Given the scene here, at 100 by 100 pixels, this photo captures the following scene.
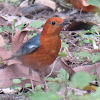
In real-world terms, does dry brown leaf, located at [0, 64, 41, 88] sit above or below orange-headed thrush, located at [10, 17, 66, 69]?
below

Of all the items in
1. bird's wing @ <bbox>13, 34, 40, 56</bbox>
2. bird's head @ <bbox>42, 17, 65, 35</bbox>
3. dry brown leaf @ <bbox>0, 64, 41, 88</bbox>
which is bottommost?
dry brown leaf @ <bbox>0, 64, 41, 88</bbox>

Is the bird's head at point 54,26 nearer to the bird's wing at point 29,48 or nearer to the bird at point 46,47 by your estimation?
the bird at point 46,47

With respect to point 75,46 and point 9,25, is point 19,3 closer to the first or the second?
point 9,25

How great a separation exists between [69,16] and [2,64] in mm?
2969

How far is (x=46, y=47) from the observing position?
3.79 metres

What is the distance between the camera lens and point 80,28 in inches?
230

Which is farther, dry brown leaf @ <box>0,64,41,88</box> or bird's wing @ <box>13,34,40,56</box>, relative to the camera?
bird's wing @ <box>13,34,40,56</box>

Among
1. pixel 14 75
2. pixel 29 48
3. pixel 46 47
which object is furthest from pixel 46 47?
pixel 14 75

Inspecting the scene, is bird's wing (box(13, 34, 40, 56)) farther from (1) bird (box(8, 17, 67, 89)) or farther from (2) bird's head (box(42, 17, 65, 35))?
(2) bird's head (box(42, 17, 65, 35))

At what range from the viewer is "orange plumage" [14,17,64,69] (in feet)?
12.5

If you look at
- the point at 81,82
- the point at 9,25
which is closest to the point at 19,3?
the point at 9,25

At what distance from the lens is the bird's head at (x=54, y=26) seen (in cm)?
381

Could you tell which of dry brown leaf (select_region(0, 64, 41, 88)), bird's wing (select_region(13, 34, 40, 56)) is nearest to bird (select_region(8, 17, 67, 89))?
bird's wing (select_region(13, 34, 40, 56))

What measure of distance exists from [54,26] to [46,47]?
34 cm
